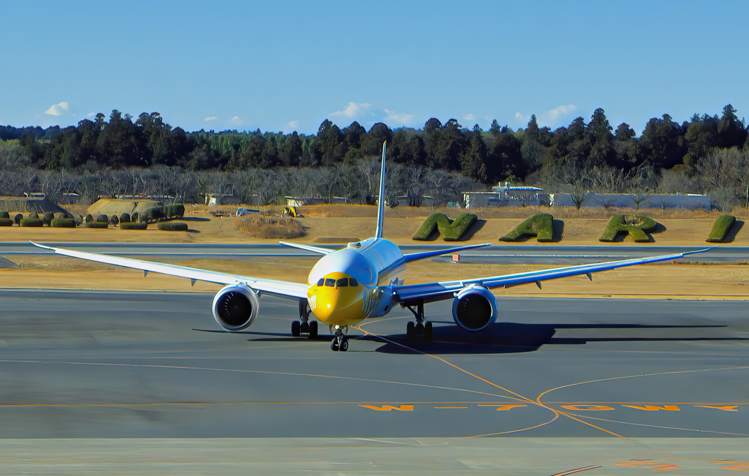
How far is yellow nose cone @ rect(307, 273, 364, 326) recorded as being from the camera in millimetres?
36094

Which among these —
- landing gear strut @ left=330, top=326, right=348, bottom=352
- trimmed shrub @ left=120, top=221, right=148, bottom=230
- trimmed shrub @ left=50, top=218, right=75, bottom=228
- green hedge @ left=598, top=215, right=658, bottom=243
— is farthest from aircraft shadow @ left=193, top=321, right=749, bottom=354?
trimmed shrub @ left=50, top=218, right=75, bottom=228

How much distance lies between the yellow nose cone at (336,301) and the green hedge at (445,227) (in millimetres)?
70492

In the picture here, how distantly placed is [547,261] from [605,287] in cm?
1373

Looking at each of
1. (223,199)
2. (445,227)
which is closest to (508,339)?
(445,227)

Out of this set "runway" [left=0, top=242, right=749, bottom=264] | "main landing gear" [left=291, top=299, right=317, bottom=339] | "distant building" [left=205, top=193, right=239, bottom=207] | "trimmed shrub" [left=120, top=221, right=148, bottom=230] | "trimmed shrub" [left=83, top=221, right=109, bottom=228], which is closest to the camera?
"main landing gear" [left=291, top=299, right=317, bottom=339]

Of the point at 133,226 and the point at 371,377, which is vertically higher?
the point at 133,226

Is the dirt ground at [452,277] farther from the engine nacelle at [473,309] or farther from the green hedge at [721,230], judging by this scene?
the engine nacelle at [473,309]

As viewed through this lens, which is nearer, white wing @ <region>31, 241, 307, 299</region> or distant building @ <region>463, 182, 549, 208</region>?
white wing @ <region>31, 241, 307, 299</region>

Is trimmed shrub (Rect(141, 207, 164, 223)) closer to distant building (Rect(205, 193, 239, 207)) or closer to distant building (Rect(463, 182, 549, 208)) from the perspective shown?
distant building (Rect(463, 182, 549, 208))

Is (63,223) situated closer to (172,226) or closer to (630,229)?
(172,226)

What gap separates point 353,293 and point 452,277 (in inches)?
1580

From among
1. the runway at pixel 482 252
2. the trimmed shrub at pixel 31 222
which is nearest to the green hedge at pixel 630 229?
the runway at pixel 482 252

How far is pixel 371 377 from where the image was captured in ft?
107

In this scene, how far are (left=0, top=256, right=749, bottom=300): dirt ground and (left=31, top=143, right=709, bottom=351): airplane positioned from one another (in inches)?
795
